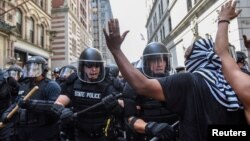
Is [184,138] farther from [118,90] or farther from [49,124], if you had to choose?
[49,124]

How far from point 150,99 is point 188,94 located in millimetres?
1452

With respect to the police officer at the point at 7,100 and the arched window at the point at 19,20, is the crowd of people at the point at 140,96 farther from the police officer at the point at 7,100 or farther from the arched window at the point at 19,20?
the arched window at the point at 19,20

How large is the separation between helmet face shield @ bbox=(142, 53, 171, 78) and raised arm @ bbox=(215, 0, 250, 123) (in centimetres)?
168

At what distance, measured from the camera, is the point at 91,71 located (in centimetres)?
409

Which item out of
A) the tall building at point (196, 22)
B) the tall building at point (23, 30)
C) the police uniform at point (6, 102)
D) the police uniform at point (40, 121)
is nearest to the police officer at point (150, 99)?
the police uniform at point (40, 121)

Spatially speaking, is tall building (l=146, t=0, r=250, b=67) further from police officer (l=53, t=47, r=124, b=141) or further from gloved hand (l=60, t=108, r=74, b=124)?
gloved hand (l=60, t=108, r=74, b=124)

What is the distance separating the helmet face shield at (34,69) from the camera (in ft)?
14.7

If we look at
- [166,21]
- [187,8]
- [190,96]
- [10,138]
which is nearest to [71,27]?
[166,21]

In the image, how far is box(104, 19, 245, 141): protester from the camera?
1928mm

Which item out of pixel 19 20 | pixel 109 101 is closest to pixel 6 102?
pixel 109 101

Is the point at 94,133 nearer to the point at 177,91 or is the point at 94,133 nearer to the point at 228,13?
Answer: the point at 177,91

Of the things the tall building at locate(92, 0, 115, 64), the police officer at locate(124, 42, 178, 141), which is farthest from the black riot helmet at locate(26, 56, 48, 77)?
the tall building at locate(92, 0, 115, 64)

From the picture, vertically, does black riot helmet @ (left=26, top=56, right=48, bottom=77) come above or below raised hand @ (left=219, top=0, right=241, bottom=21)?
below

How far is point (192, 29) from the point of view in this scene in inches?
684
